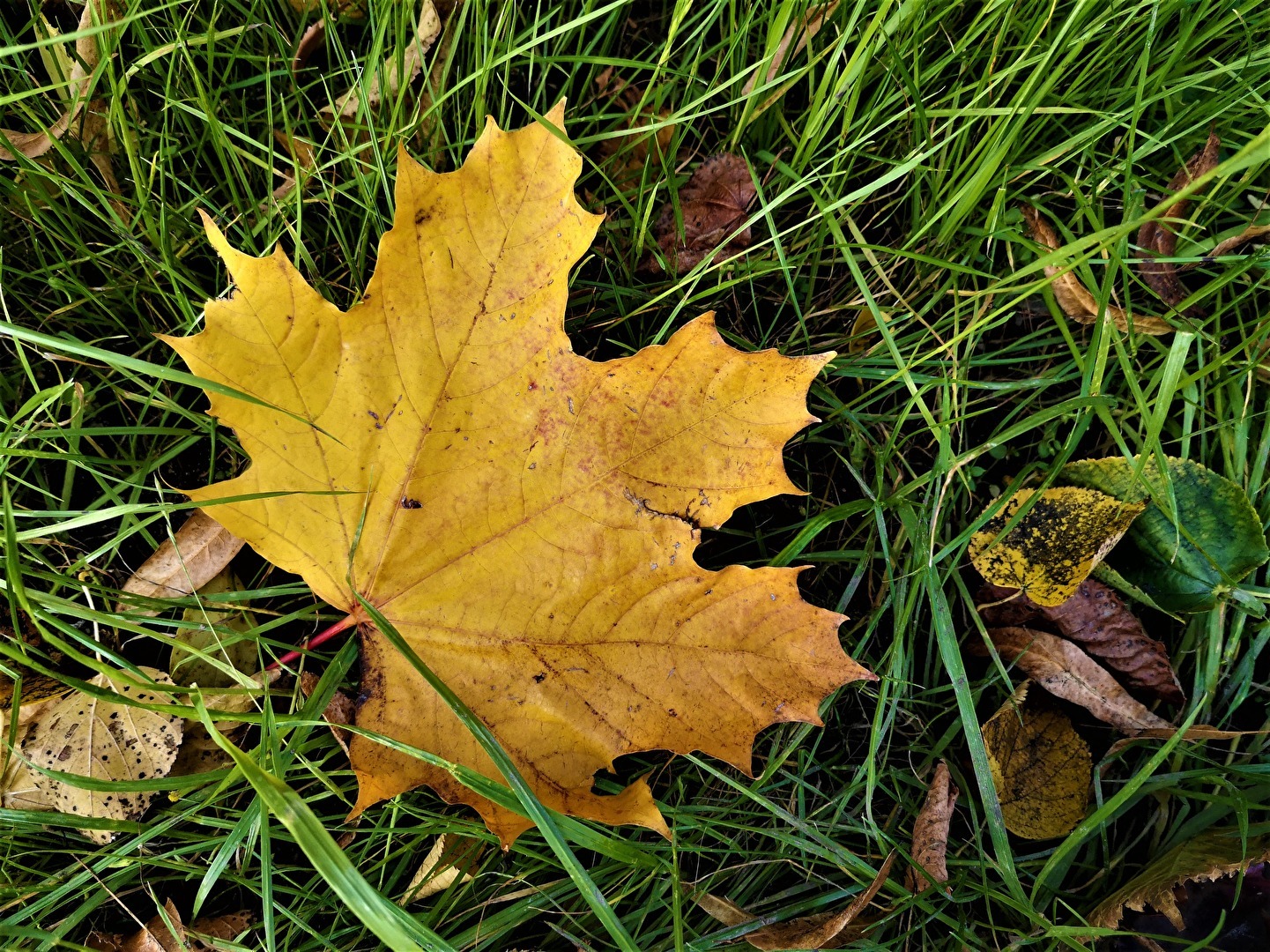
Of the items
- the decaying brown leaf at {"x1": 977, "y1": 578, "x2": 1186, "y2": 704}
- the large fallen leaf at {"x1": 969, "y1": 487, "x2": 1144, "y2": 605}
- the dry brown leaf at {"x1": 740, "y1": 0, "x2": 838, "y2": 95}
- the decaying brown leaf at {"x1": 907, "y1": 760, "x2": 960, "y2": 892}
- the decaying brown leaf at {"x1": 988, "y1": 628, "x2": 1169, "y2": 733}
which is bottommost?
the decaying brown leaf at {"x1": 907, "y1": 760, "x2": 960, "y2": 892}

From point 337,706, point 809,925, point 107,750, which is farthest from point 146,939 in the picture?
point 809,925

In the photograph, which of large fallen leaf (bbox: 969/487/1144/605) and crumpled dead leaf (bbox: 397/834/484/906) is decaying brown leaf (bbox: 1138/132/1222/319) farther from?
crumpled dead leaf (bbox: 397/834/484/906)

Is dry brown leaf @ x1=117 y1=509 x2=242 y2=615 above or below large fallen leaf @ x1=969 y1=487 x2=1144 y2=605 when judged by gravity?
below

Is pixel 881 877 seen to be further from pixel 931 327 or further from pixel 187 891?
pixel 187 891

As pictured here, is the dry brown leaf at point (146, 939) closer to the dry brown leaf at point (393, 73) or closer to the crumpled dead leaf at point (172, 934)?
the crumpled dead leaf at point (172, 934)

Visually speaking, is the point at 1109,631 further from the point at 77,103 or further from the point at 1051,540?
the point at 77,103

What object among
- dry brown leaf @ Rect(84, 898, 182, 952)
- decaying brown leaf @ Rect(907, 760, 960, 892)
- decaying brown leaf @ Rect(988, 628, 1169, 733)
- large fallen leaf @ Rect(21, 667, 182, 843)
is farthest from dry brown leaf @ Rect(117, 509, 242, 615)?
decaying brown leaf @ Rect(988, 628, 1169, 733)
